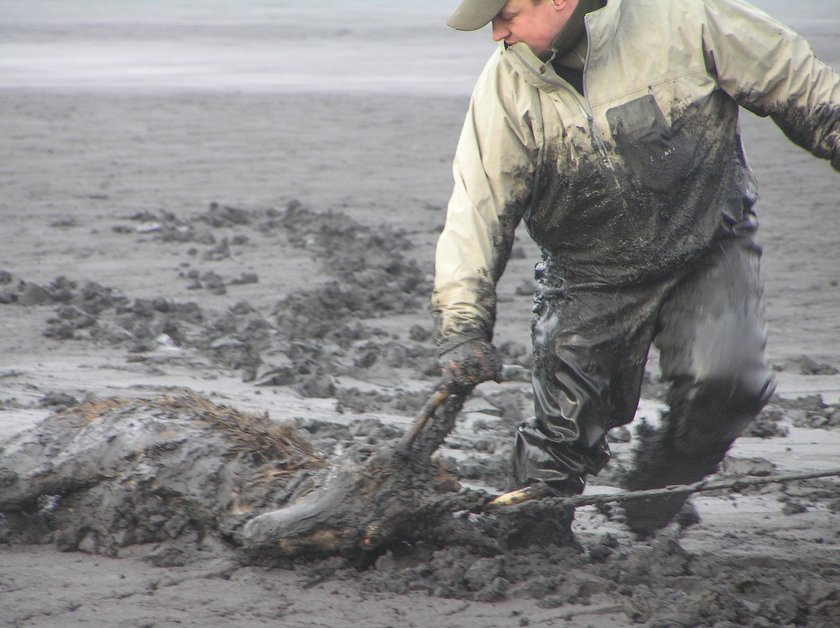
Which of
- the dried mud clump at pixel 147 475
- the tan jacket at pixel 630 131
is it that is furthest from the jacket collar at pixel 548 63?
the dried mud clump at pixel 147 475

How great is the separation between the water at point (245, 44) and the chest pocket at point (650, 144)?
1155 centimetres

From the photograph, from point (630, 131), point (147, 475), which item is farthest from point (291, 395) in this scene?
point (630, 131)

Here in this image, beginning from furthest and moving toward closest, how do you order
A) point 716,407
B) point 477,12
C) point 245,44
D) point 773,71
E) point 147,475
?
point 245,44 → point 147,475 → point 716,407 → point 773,71 → point 477,12

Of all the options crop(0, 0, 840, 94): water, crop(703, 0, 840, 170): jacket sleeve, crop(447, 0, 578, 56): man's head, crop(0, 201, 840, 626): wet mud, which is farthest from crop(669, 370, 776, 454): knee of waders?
crop(0, 0, 840, 94): water

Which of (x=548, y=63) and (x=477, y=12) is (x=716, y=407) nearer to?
(x=548, y=63)

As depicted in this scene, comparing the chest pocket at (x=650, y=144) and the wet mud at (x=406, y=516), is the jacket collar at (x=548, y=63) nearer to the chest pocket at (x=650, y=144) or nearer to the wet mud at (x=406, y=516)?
the chest pocket at (x=650, y=144)

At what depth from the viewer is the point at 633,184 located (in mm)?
3496

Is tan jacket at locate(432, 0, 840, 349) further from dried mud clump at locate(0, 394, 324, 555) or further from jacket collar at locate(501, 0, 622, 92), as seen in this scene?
dried mud clump at locate(0, 394, 324, 555)

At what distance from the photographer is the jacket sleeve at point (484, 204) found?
345 cm

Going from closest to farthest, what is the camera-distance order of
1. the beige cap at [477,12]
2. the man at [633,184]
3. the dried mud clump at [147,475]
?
the beige cap at [477,12]
the man at [633,184]
the dried mud clump at [147,475]

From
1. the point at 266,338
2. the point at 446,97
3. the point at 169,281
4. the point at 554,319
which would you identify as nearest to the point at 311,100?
the point at 446,97

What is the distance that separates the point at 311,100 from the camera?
14039mm

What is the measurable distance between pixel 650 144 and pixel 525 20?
53cm

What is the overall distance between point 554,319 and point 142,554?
1.57m
